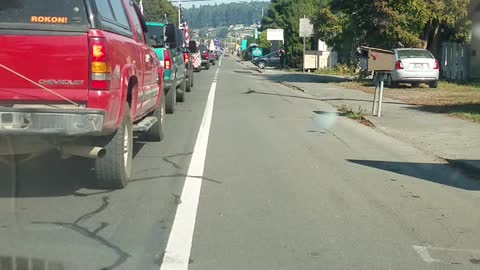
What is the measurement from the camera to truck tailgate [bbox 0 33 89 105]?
225 inches

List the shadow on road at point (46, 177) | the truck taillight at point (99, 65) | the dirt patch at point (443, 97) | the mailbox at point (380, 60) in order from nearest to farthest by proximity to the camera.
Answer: the truck taillight at point (99, 65), the shadow on road at point (46, 177), the mailbox at point (380, 60), the dirt patch at point (443, 97)

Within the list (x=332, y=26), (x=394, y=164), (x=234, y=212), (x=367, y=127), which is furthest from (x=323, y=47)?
(x=234, y=212)

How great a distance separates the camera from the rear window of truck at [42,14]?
577cm

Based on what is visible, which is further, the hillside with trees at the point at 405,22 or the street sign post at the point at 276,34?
the street sign post at the point at 276,34

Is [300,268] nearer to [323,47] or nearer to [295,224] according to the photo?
[295,224]

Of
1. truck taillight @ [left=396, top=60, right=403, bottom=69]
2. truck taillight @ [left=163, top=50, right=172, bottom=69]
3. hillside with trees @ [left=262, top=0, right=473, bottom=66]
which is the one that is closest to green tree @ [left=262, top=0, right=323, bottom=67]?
hillside with trees @ [left=262, top=0, right=473, bottom=66]

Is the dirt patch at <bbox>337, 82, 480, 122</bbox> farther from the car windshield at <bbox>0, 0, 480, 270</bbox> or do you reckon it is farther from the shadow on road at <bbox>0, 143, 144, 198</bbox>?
the shadow on road at <bbox>0, 143, 144, 198</bbox>

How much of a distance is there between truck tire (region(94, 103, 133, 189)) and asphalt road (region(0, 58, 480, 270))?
141 mm

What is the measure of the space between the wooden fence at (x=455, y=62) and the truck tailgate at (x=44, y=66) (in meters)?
23.3

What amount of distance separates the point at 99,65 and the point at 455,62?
2428 centimetres

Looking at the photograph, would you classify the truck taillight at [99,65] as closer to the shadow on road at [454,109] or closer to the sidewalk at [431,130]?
the sidewalk at [431,130]

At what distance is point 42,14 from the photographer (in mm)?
5855

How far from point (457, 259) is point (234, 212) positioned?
217 centimetres

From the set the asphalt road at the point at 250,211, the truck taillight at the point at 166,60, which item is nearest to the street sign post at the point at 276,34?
the truck taillight at the point at 166,60
